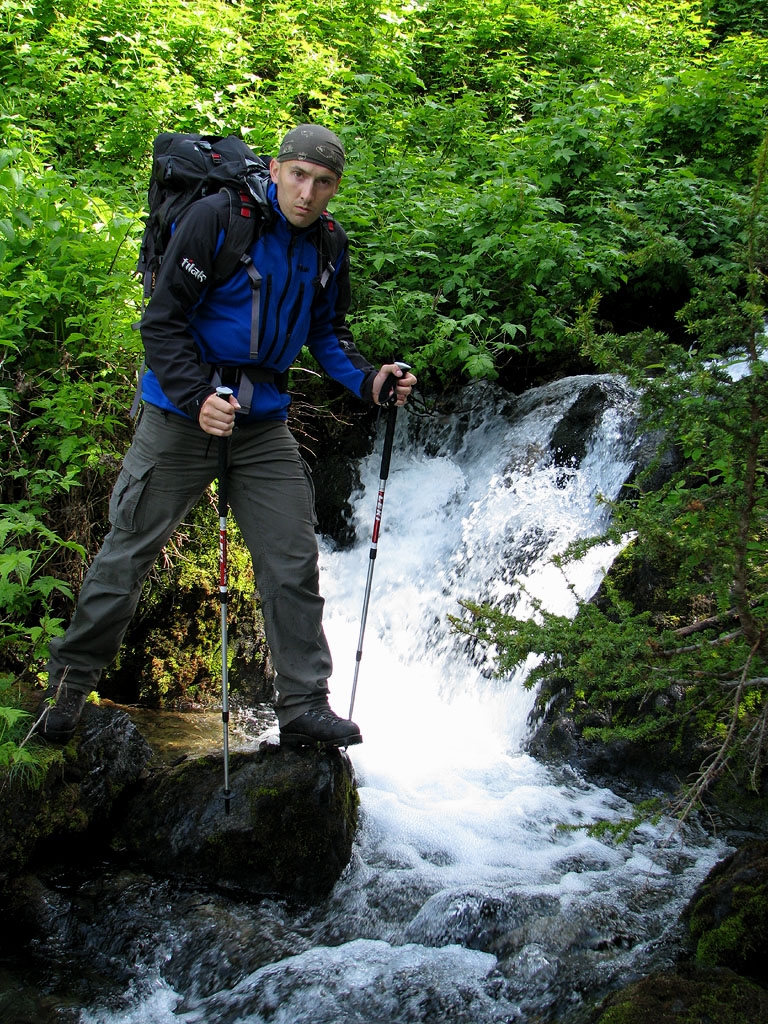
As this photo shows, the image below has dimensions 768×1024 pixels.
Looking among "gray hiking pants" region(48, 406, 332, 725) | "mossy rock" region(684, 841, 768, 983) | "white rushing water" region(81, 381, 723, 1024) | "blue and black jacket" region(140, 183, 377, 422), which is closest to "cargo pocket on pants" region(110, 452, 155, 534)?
"gray hiking pants" region(48, 406, 332, 725)

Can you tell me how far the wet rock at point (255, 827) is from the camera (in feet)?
13.7

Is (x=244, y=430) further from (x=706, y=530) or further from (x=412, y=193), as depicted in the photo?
(x=412, y=193)

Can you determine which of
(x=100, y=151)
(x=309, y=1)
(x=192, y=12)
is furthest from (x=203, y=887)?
(x=309, y=1)

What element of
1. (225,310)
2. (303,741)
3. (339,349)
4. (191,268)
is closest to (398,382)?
(339,349)

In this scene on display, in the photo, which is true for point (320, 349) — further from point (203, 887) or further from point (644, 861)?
point (644, 861)

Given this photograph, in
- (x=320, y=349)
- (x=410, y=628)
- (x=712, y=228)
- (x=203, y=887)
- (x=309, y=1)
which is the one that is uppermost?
(x=309, y=1)

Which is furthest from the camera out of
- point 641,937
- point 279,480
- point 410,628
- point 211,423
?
point 410,628

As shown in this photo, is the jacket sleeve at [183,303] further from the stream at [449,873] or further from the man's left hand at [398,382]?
the stream at [449,873]

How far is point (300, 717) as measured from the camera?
4.27 m

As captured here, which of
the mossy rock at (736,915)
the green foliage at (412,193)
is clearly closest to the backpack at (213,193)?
the green foliage at (412,193)

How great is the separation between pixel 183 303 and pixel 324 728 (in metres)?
2.16

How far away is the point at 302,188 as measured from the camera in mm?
3803

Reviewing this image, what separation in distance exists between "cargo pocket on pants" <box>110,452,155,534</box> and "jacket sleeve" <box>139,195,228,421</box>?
0.46 m

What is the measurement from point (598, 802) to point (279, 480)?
9.98 feet
